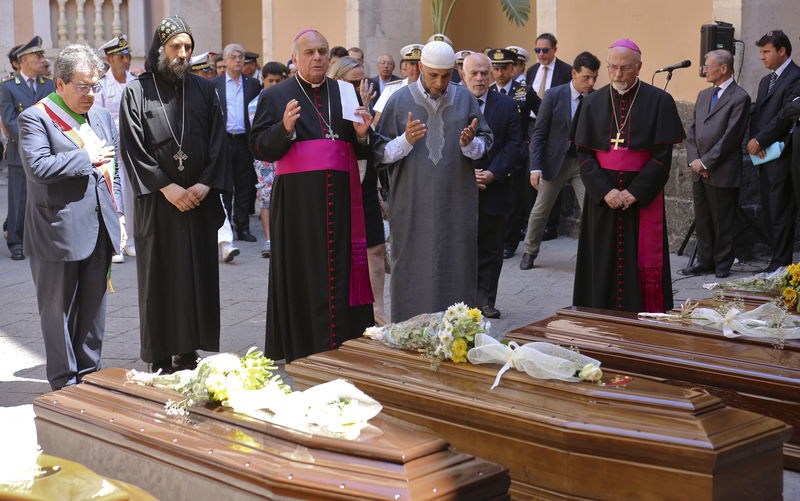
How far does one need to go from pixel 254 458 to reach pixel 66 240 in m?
2.59

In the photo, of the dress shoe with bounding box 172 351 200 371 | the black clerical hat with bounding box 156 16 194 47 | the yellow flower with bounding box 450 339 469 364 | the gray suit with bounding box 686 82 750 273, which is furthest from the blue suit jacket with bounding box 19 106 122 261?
the gray suit with bounding box 686 82 750 273

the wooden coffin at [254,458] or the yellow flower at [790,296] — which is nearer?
the wooden coffin at [254,458]

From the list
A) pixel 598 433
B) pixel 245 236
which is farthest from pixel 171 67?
pixel 245 236

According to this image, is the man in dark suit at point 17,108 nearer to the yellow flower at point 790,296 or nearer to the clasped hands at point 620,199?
the clasped hands at point 620,199

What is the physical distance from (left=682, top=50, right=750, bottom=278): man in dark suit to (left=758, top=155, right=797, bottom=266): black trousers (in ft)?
0.92

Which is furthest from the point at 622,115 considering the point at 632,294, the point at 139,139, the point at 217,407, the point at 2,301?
the point at 2,301

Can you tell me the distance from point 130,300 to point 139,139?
2.73 metres

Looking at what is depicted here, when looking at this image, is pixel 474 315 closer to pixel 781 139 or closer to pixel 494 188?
pixel 494 188

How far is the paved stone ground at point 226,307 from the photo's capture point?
5.72 m

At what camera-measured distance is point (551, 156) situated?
9.11 m

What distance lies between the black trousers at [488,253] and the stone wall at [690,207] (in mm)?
Answer: 2932

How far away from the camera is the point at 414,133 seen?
18.4 feet

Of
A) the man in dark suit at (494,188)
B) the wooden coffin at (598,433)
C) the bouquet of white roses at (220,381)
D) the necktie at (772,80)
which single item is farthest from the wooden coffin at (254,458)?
the necktie at (772,80)

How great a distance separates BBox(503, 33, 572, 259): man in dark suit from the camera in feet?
32.4
